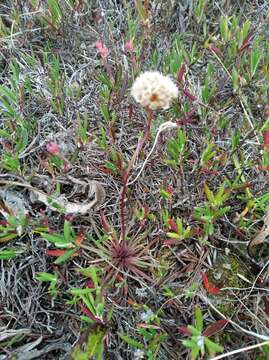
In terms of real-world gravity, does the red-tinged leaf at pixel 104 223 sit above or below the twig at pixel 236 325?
above

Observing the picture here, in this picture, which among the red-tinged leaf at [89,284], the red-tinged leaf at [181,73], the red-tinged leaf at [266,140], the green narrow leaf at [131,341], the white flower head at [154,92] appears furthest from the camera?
the red-tinged leaf at [181,73]

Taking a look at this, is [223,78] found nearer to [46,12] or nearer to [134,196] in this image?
[134,196]

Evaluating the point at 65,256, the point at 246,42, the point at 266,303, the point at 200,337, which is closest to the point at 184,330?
the point at 200,337

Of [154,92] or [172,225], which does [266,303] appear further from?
[154,92]

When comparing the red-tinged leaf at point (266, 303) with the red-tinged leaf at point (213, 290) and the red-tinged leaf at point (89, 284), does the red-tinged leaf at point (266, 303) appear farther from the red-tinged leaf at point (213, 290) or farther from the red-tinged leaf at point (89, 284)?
the red-tinged leaf at point (89, 284)

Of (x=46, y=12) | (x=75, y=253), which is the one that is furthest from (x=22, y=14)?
(x=75, y=253)

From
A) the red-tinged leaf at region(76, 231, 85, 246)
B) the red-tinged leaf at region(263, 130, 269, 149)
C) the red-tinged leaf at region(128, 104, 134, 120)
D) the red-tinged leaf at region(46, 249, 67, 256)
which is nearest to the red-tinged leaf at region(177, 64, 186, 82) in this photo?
the red-tinged leaf at region(128, 104, 134, 120)

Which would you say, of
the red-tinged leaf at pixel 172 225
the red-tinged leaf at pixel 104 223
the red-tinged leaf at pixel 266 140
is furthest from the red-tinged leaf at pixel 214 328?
the red-tinged leaf at pixel 266 140

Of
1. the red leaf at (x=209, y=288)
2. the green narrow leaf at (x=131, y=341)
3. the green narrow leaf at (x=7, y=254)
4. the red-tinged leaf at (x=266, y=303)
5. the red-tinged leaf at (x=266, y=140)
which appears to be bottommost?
the red-tinged leaf at (x=266, y=303)
